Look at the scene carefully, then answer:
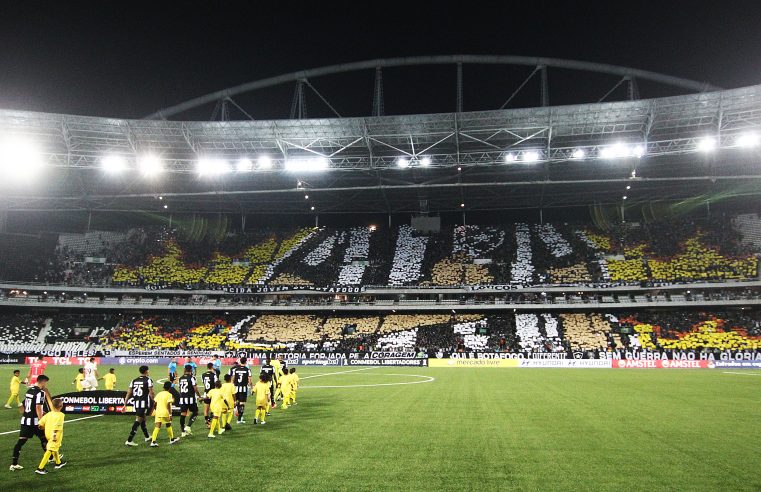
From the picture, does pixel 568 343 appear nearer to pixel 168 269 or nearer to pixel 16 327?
pixel 168 269

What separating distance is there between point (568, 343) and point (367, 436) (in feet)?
121

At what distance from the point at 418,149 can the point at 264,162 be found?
11.6 meters

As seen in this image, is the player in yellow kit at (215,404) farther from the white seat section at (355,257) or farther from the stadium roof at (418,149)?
the white seat section at (355,257)

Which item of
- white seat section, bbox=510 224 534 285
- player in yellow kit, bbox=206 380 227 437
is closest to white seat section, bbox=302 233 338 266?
white seat section, bbox=510 224 534 285

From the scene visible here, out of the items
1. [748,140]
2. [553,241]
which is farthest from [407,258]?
[748,140]

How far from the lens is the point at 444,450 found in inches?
395

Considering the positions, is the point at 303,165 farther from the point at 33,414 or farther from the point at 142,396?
the point at 33,414

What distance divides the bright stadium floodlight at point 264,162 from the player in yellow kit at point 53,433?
96.5 ft

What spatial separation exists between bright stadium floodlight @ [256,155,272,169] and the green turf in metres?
23.5

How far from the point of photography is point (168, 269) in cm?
5581

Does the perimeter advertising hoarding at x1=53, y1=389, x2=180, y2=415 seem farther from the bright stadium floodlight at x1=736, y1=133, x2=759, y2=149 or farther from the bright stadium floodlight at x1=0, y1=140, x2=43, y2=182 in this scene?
the bright stadium floodlight at x1=736, y1=133, x2=759, y2=149

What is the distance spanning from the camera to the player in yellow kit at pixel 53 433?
8672mm

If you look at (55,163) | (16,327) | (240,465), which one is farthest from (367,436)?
(16,327)

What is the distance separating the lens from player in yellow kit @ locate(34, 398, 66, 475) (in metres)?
8.67
